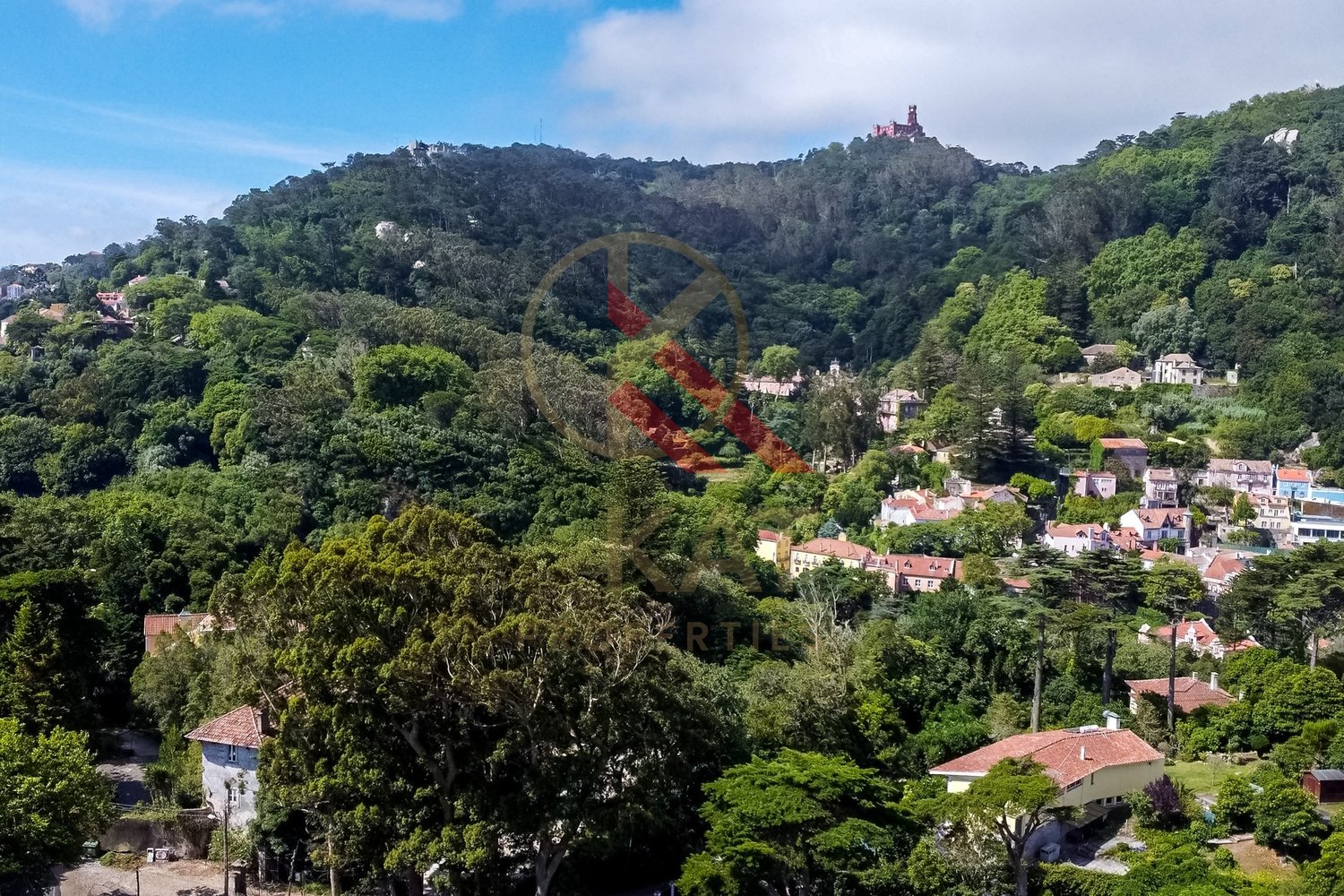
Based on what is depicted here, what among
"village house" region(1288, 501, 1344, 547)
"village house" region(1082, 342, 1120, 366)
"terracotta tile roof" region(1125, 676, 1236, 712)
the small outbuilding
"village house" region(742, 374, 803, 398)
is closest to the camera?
the small outbuilding

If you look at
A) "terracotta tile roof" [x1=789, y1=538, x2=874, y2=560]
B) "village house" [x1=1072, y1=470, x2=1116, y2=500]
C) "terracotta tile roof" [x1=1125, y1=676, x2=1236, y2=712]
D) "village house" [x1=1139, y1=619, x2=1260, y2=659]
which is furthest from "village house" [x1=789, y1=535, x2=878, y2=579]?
"village house" [x1=1072, y1=470, x2=1116, y2=500]

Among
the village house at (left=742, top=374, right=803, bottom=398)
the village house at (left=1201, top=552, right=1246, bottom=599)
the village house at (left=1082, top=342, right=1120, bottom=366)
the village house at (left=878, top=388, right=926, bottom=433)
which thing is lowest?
the village house at (left=1201, top=552, right=1246, bottom=599)

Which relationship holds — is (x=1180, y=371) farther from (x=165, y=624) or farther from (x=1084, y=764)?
(x=165, y=624)

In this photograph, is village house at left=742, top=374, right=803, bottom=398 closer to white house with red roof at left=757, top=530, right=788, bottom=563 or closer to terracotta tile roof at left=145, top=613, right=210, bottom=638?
white house with red roof at left=757, top=530, right=788, bottom=563

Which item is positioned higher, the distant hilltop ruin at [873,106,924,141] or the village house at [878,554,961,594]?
the distant hilltop ruin at [873,106,924,141]

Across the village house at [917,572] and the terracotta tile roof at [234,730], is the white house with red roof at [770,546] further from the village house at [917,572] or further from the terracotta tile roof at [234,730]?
the terracotta tile roof at [234,730]

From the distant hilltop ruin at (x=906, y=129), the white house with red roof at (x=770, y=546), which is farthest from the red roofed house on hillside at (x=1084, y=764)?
the distant hilltop ruin at (x=906, y=129)
